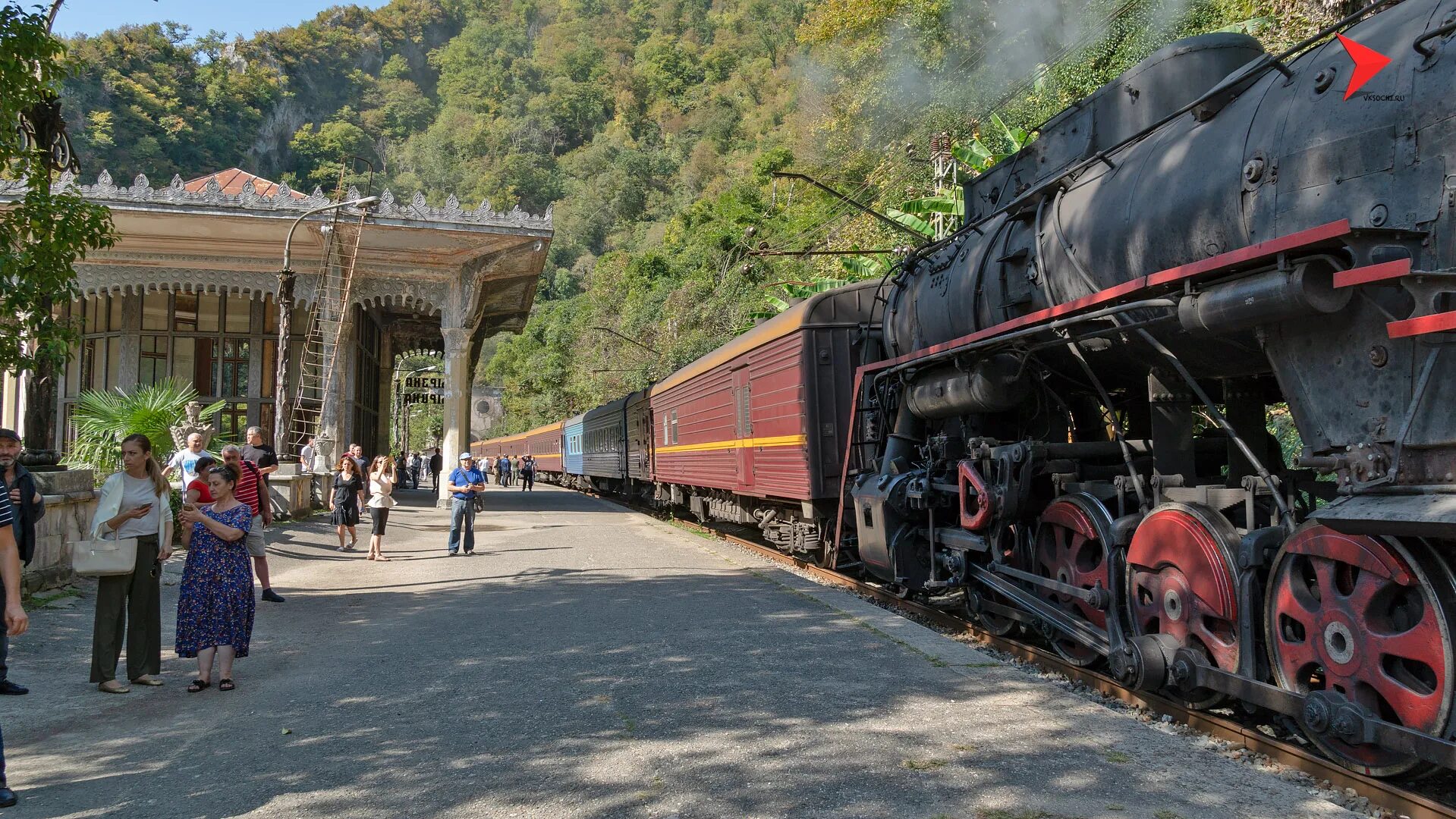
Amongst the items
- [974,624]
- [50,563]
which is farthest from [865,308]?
[50,563]

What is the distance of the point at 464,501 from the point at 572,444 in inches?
940

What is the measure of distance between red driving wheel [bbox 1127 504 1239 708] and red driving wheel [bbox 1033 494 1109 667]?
1.21 ft

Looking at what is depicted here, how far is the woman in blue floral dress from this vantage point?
18.6 ft

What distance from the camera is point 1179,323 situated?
4340 millimetres

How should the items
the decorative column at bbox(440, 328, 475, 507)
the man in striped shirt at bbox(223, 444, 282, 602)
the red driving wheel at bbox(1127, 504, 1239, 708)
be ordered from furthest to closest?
the decorative column at bbox(440, 328, 475, 507)
the man in striped shirt at bbox(223, 444, 282, 602)
the red driving wheel at bbox(1127, 504, 1239, 708)

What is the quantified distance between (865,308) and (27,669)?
7.29 metres

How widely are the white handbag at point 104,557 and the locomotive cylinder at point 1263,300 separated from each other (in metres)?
5.75

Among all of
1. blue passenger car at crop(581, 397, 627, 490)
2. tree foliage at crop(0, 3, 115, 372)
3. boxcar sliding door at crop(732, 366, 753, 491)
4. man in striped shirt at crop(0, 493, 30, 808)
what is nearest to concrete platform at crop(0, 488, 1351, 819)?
man in striped shirt at crop(0, 493, 30, 808)

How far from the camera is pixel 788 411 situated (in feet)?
31.7

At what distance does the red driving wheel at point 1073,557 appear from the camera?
536 centimetres

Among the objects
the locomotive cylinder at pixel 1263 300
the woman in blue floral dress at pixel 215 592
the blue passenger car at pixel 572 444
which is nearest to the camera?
the locomotive cylinder at pixel 1263 300

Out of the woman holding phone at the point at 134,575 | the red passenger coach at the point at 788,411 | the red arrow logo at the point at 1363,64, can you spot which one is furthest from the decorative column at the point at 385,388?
the red arrow logo at the point at 1363,64

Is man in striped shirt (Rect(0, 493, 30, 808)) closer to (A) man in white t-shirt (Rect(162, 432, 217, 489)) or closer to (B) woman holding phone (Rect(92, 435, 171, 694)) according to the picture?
(B) woman holding phone (Rect(92, 435, 171, 694))

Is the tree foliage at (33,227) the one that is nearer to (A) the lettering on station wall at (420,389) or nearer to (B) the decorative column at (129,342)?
(B) the decorative column at (129,342)
